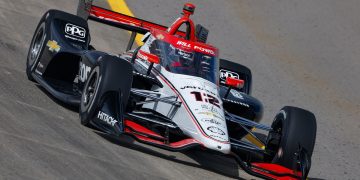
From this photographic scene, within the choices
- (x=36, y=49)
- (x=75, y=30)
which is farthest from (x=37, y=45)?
(x=75, y=30)

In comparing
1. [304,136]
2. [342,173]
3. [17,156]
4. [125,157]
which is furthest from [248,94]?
[17,156]

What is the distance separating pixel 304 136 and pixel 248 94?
289cm

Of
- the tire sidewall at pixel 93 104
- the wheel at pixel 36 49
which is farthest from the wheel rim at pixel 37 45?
the tire sidewall at pixel 93 104

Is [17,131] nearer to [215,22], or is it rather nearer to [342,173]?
[342,173]

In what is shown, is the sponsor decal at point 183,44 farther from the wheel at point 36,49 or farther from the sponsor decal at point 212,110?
the wheel at point 36,49

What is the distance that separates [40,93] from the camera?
13.1 metres

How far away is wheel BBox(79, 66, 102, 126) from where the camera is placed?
11352mm

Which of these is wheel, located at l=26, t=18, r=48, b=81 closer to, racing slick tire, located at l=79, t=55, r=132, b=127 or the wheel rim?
the wheel rim

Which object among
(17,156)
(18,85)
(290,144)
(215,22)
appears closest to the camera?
(17,156)

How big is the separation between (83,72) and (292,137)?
306 centimetres

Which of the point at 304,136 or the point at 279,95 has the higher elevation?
the point at 304,136

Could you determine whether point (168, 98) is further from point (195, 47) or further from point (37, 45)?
point (37, 45)

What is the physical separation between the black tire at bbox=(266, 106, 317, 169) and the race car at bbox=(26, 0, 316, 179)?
0.01m

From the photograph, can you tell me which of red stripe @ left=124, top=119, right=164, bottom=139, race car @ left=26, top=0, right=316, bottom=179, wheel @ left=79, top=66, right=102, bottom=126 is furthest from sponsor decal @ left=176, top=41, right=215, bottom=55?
red stripe @ left=124, top=119, right=164, bottom=139
